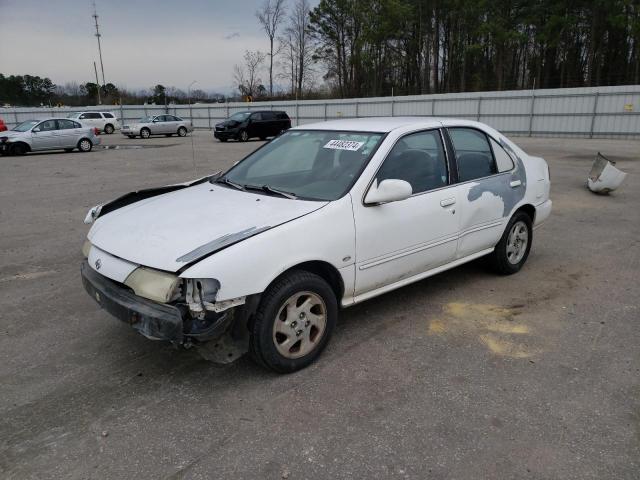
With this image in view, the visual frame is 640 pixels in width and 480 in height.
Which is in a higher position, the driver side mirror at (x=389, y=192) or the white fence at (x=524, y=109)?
the white fence at (x=524, y=109)

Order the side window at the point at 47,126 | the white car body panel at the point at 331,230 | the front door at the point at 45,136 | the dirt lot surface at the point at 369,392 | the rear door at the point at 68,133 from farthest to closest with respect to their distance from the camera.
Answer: the rear door at the point at 68,133 → the side window at the point at 47,126 → the front door at the point at 45,136 → the white car body panel at the point at 331,230 → the dirt lot surface at the point at 369,392

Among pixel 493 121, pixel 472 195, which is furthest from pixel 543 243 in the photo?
pixel 493 121

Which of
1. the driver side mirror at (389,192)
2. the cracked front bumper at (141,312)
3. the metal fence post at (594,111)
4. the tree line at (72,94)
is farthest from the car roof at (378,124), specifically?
the tree line at (72,94)

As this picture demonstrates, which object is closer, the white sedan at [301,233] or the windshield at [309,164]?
the white sedan at [301,233]

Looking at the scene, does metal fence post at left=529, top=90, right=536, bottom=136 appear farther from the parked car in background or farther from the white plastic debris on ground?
the parked car in background

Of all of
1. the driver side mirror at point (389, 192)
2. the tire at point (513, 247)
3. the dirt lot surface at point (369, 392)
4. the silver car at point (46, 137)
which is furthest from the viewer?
the silver car at point (46, 137)

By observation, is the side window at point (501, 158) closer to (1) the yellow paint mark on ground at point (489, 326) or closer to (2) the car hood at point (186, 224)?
(1) the yellow paint mark on ground at point (489, 326)

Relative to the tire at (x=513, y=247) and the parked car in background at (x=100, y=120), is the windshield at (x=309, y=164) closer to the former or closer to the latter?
the tire at (x=513, y=247)

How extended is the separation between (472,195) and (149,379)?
118 inches

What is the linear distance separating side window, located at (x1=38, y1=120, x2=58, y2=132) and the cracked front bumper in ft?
63.9

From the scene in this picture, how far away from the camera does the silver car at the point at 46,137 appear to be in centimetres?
1909

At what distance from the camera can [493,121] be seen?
27.4 m

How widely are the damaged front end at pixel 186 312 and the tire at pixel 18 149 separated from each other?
19.6 meters

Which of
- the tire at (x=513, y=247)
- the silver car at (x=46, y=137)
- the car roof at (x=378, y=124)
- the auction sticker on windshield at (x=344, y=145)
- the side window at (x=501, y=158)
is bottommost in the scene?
the tire at (x=513, y=247)
